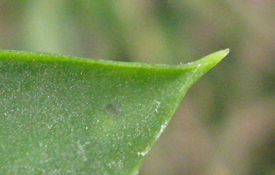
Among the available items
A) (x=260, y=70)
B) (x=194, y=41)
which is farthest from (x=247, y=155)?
(x=194, y=41)

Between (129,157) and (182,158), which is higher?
(129,157)

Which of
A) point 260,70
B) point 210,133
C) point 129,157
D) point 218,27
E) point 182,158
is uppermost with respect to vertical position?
point 129,157

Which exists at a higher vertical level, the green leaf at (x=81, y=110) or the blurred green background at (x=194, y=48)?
the green leaf at (x=81, y=110)

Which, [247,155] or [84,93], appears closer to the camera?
[84,93]

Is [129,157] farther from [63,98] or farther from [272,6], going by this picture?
[272,6]

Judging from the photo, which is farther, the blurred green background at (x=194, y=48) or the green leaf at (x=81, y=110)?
the blurred green background at (x=194, y=48)
